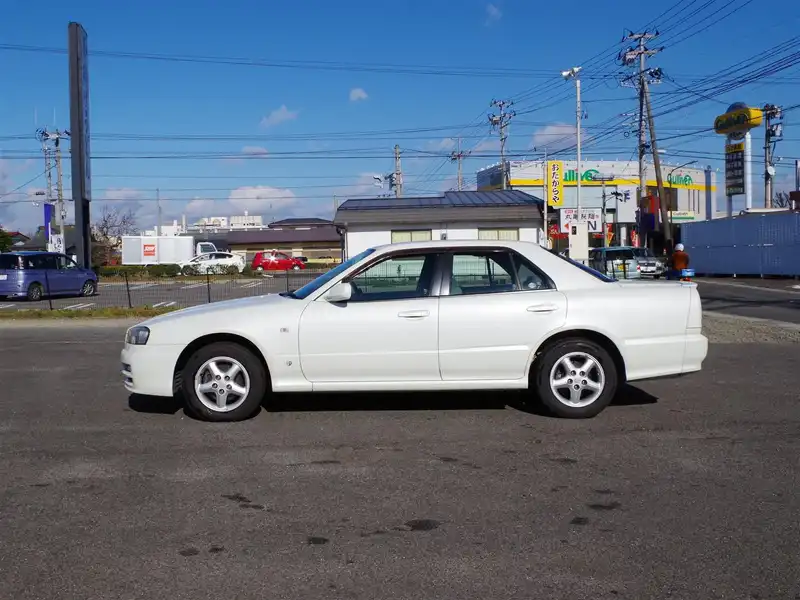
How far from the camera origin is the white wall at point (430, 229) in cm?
2852

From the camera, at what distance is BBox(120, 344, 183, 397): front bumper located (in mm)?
7395

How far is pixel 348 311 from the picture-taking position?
24.2 ft

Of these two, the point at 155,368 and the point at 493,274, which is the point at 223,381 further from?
the point at 493,274

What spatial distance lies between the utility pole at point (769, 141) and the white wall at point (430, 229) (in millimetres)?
35455

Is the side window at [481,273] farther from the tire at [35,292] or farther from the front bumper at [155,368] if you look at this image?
the tire at [35,292]

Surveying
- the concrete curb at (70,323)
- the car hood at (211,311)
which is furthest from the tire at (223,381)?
the concrete curb at (70,323)

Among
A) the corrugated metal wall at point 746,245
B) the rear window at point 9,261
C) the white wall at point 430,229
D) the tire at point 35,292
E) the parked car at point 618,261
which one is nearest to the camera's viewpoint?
the rear window at point 9,261

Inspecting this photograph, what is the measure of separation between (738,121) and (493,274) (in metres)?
57.0

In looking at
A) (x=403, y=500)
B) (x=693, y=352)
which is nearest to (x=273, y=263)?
(x=693, y=352)

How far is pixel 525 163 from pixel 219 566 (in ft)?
287

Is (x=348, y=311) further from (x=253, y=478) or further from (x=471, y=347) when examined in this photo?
(x=253, y=478)

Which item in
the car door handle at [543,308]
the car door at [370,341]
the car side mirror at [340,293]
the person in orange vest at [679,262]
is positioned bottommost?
the car door at [370,341]

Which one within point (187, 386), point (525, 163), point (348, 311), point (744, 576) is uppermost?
point (525, 163)

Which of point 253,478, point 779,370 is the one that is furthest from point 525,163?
point 253,478
